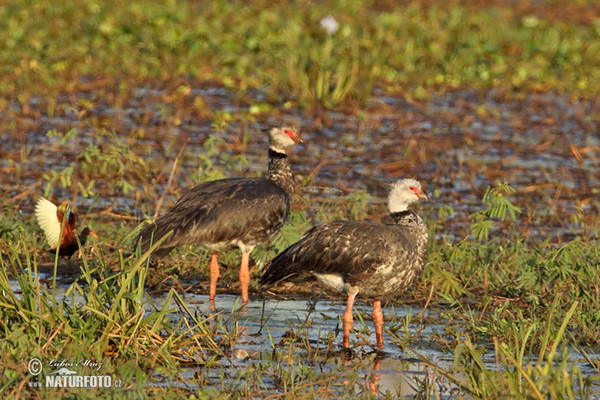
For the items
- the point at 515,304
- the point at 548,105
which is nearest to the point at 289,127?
the point at 515,304

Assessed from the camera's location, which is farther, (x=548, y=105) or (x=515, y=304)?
(x=548, y=105)

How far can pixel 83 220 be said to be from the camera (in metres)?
9.36

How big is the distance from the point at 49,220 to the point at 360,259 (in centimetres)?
253

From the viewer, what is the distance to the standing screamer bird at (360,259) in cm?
691

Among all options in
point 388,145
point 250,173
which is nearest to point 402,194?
point 250,173

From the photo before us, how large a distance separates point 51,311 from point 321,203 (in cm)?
512

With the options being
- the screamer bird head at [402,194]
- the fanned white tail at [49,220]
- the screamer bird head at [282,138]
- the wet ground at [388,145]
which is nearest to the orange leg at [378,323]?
the screamer bird head at [402,194]

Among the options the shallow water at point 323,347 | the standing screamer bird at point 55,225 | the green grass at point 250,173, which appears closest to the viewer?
the green grass at point 250,173

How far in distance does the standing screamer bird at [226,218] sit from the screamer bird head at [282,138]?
38 centimetres

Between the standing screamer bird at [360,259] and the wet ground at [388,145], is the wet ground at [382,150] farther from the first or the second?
the standing screamer bird at [360,259]

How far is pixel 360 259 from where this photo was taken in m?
6.91

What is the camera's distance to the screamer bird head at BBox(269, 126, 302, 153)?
8664mm

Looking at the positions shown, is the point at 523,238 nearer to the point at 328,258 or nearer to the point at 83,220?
the point at 328,258

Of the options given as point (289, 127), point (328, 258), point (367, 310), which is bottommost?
point (367, 310)
